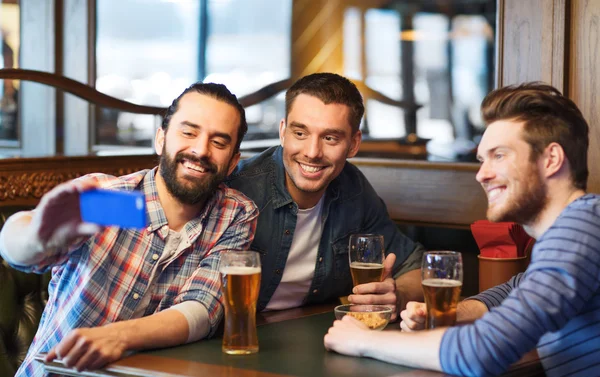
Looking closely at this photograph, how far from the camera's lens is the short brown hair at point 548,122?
1966mm

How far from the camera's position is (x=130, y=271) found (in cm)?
228

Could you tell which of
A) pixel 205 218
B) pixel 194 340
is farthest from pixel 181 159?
pixel 194 340

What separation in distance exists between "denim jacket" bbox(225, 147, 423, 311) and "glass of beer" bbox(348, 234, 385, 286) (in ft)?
1.30

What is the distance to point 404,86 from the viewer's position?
4430mm

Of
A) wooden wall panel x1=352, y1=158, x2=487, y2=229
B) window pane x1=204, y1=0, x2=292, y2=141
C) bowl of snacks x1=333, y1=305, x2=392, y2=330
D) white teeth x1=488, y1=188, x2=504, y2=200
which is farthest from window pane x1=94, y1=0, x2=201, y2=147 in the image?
white teeth x1=488, y1=188, x2=504, y2=200

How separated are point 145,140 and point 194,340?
11.0ft

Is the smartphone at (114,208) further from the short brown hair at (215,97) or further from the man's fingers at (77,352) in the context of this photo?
the short brown hair at (215,97)

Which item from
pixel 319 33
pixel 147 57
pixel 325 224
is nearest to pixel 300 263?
pixel 325 224

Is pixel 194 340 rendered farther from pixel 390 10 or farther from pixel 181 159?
pixel 390 10

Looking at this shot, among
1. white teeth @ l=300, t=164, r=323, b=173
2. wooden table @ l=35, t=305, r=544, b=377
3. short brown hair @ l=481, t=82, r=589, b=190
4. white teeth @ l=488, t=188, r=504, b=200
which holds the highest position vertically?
short brown hair @ l=481, t=82, r=589, b=190

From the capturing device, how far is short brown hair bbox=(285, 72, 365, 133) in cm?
271

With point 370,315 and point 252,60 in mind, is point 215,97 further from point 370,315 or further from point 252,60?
point 252,60

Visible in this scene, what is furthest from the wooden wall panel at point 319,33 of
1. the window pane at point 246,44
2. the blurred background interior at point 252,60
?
the window pane at point 246,44

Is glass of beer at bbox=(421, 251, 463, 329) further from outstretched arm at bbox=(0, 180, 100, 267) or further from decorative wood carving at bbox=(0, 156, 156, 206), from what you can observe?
decorative wood carving at bbox=(0, 156, 156, 206)
